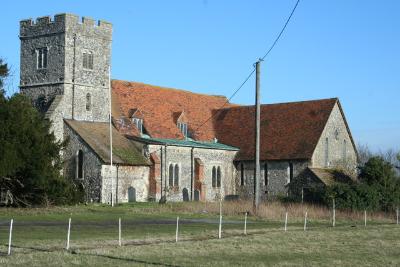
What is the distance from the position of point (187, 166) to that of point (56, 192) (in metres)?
17.0

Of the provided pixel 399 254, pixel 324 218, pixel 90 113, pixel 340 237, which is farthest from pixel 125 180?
pixel 399 254

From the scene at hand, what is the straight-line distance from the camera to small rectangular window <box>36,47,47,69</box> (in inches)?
2398

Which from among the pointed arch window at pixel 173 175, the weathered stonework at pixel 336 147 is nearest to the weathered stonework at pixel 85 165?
the pointed arch window at pixel 173 175

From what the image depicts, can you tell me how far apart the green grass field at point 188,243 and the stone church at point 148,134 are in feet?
46.0

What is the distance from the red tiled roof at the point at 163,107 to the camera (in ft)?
208

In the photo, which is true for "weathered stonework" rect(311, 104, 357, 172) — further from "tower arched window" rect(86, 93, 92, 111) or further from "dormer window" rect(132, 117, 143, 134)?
"tower arched window" rect(86, 93, 92, 111)

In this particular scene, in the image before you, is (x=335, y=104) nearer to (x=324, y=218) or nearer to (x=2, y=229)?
(x=324, y=218)

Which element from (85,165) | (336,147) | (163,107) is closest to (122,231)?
(85,165)

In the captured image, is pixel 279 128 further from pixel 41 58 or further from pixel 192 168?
pixel 41 58

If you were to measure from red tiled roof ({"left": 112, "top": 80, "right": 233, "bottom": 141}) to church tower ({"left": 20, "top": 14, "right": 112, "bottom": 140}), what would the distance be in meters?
2.25

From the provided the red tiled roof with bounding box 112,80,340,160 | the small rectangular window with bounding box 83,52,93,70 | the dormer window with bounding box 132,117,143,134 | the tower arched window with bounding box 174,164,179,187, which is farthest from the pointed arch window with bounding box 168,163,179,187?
the small rectangular window with bounding box 83,52,93,70

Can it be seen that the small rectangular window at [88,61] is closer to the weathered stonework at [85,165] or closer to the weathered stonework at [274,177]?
the weathered stonework at [85,165]

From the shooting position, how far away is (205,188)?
6475cm

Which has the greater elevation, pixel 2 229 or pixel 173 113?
pixel 173 113
